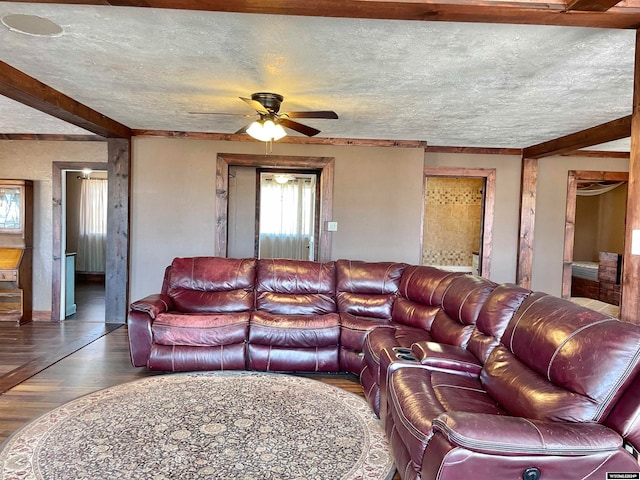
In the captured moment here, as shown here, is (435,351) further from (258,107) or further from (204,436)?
(258,107)

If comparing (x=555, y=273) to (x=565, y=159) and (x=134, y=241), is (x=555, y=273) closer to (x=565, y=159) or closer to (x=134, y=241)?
(x=565, y=159)

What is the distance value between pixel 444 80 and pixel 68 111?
344cm

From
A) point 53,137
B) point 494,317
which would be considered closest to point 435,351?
point 494,317

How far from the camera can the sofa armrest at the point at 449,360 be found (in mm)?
2449

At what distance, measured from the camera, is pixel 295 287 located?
416 cm

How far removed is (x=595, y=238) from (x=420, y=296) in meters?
7.00

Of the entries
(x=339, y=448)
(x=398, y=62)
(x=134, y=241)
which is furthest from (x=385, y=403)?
(x=134, y=241)

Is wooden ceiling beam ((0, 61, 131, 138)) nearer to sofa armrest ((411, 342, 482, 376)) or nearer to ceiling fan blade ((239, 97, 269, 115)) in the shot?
ceiling fan blade ((239, 97, 269, 115))

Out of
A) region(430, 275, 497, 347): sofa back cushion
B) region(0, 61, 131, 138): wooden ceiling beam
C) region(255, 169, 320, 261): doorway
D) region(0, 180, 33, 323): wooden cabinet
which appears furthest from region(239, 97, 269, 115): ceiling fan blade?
region(255, 169, 320, 261): doorway

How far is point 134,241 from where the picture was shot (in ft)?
18.0

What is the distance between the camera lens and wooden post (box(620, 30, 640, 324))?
2104 millimetres

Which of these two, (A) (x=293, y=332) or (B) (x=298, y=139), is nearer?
(A) (x=293, y=332)

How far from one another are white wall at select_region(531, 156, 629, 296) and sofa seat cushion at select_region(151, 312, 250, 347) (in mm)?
4570

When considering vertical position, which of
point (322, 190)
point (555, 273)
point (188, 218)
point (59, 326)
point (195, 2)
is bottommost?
point (59, 326)
